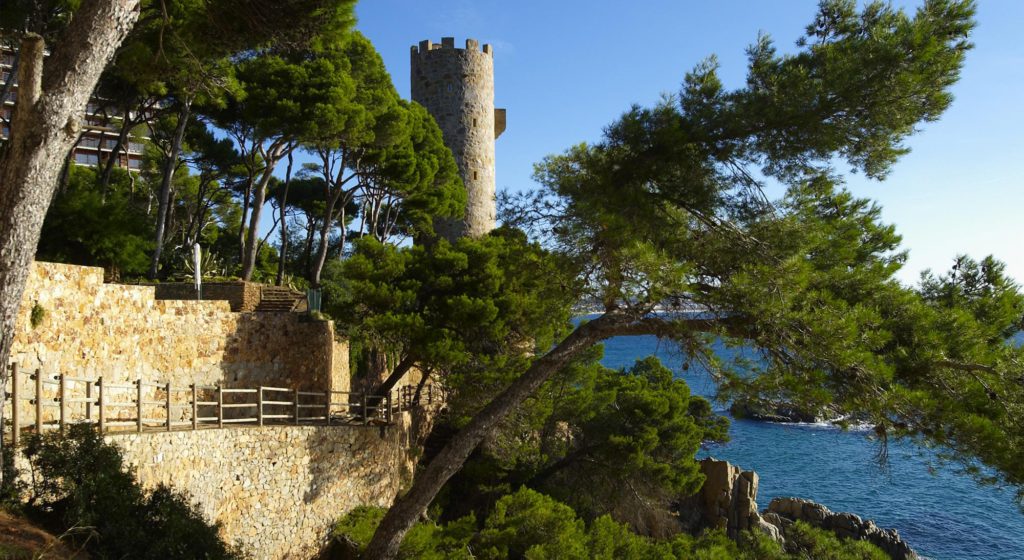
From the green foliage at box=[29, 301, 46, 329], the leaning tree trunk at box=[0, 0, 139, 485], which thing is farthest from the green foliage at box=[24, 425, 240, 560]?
the green foliage at box=[29, 301, 46, 329]

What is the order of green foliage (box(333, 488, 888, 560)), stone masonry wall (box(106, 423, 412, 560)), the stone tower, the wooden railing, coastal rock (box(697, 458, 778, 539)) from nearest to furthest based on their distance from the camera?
the wooden railing < stone masonry wall (box(106, 423, 412, 560)) < green foliage (box(333, 488, 888, 560)) < coastal rock (box(697, 458, 778, 539)) < the stone tower

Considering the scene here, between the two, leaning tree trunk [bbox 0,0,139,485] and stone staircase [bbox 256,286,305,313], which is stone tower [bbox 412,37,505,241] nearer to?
stone staircase [bbox 256,286,305,313]

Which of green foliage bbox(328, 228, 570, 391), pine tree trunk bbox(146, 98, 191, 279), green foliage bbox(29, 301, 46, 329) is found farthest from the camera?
pine tree trunk bbox(146, 98, 191, 279)

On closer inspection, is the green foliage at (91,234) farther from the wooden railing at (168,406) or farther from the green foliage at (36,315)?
the green foliage at (36,315)

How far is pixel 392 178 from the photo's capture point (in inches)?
842

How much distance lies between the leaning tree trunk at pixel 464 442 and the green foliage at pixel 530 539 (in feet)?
3.76

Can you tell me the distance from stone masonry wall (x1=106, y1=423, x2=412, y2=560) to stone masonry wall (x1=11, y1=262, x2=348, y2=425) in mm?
1801

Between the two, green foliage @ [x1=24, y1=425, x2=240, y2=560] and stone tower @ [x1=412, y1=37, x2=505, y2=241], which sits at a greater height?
stone tower @ [x1=412, y1=37, x2=505, y2=241]

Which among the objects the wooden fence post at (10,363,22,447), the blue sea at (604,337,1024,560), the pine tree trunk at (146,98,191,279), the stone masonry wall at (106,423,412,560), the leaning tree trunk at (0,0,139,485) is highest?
the pine tree trunk at (146,98,191,279)

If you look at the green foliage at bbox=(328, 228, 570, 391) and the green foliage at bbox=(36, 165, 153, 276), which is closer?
the green foliage at bbox=(36, 165, 153, 276)


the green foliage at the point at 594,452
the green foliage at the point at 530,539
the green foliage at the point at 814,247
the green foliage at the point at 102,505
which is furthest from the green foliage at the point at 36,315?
the green foliage at the point at 594,452

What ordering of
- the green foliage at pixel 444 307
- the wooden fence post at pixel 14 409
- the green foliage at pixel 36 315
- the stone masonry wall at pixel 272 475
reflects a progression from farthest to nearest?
the green foliage at pixel 444 307
the green foliage at pixel 36 315
the stone masonry wall at pixel 272 475
the wooden fence post at pixel 14 409

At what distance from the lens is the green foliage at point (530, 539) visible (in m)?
11.8

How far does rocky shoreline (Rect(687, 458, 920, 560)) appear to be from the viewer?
21.0m
